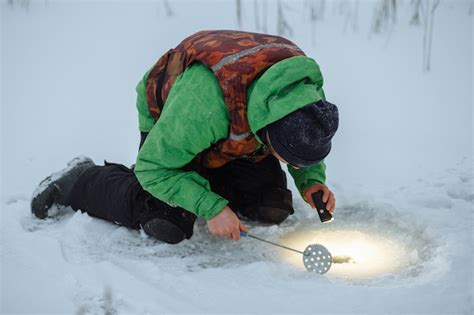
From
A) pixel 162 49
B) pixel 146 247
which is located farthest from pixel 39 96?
pixel 146 247

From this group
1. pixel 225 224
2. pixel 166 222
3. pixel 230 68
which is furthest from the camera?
pixel 166 222

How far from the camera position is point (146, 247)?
6.75ft

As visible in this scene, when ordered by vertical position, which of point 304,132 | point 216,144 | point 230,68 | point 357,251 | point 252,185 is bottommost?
point 357,251

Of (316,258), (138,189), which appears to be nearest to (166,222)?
(138,189)

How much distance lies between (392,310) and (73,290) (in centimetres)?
89

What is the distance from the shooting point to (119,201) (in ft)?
7.02

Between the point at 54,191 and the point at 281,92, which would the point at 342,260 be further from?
the point at 54,191

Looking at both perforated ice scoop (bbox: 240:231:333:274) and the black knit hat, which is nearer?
the black knit hat

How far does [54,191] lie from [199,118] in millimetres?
771

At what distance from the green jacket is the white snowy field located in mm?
241

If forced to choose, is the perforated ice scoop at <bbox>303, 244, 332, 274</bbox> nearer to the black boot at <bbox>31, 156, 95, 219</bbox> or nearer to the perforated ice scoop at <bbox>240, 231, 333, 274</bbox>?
the perforated ice scoop at <bbox>240, 231, 333, 274</bbox>

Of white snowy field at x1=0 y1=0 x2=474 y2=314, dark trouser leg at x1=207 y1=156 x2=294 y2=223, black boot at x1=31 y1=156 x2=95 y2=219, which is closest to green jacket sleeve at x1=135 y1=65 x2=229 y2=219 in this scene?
white snowy field at x1=0 y1=0 x2=474 y2=314

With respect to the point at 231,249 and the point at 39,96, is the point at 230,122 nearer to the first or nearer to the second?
the point at 231,249

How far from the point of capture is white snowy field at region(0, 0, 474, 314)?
5.74 feet
